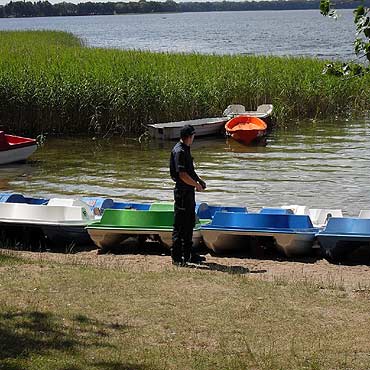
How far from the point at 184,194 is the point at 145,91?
46.6 ft

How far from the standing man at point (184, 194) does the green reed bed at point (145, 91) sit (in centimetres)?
1256

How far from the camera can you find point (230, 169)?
63.7 ft

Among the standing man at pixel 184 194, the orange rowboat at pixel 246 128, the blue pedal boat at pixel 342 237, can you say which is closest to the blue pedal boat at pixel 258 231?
the blue pedal boat at pixel 342 237

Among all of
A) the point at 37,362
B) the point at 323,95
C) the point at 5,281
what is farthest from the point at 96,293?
the point at 323,95

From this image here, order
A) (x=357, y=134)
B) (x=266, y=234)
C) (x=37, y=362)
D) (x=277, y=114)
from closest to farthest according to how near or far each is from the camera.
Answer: (x=37, y=362) → (x=266, y=234) → (x=357, y=134) → (x=277, y=114)

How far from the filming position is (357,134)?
2402 cm

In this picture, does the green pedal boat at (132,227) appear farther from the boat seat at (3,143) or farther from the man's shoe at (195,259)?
the boat seat at (3,143)

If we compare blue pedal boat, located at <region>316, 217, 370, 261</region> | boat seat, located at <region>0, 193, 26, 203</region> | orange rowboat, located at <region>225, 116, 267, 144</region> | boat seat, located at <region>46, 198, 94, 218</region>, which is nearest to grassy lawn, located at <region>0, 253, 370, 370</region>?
blue pedal boat, located at <region>316, 217, 370, 261</region>

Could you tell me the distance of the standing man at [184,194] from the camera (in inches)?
396

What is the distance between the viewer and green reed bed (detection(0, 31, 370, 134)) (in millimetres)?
23578

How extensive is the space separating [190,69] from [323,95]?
4.61 meters

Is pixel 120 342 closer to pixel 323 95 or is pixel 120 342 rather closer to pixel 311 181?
pixel 311 181

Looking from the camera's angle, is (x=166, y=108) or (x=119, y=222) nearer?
(x=119, y=222)

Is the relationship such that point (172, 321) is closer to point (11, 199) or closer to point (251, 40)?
point (11, 199)
